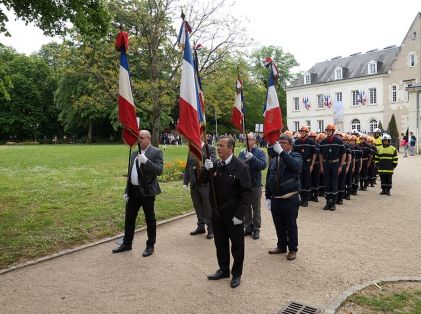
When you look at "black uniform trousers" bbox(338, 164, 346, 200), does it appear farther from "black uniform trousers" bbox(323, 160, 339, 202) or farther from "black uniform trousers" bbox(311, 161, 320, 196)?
"black uniform trousers" bbox(311, 161, 320, 196)

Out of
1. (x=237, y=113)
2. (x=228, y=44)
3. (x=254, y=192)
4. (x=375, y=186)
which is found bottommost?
(x=375, y=186)

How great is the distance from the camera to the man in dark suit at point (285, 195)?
6859mm

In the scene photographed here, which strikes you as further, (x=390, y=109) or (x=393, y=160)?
(x=390, y=109)

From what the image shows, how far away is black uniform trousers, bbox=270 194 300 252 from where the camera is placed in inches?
270

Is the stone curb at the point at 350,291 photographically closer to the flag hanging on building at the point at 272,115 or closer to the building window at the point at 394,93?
the flag hanging on building at the point at 272,115

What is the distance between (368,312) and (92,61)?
55.8 feet

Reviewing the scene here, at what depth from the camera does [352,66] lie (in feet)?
184

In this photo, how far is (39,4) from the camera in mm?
→ 10523

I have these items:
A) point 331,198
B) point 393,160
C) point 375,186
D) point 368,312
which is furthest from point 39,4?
point 375,186

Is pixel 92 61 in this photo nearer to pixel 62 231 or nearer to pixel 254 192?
pixel 62 231

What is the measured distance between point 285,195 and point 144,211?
2.57 metres

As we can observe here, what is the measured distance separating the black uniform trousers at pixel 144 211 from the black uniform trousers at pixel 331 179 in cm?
606

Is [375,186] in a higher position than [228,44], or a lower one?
lower

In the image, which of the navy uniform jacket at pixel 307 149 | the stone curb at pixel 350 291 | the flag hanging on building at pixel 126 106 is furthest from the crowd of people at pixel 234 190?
the stone curb at pixel 350 291
